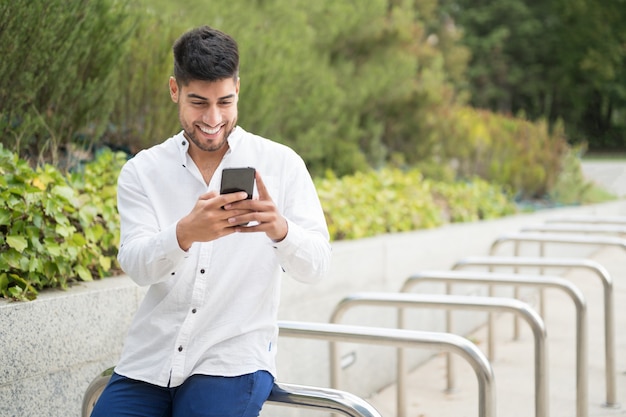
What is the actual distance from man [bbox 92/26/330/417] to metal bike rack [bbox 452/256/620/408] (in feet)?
6.90

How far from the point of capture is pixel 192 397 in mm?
2049

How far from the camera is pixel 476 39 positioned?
32.8m

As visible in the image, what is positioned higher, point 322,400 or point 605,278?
point 605,278

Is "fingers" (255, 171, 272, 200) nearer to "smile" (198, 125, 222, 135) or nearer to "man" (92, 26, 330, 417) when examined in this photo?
"man" (92, 26, 330, 417)

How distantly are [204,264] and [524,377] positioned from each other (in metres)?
3.26

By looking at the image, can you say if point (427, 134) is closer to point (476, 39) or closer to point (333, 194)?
point (333, 194)

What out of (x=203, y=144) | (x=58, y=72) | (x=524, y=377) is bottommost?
(x=524, y=377)

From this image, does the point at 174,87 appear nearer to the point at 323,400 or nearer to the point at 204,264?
the point at 204,264

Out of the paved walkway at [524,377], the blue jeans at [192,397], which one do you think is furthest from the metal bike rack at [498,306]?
the blue jeans at [192,397]

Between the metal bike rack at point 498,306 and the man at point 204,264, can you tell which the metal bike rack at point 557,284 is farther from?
the man at point 204,264

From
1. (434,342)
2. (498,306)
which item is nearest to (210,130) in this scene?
(434,342)

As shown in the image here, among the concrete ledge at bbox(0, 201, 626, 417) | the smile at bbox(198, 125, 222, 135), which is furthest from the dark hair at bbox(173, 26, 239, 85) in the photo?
the concrete ledge at bbox(0, 201, 626, 417)

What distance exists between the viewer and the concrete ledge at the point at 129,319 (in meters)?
2.75

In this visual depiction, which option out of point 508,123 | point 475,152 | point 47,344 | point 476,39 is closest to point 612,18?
point 476,39
